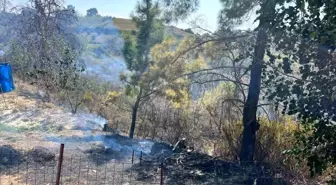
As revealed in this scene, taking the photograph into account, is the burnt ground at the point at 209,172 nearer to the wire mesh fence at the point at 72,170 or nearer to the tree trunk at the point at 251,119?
the wire mesh fence at the point at 72,170

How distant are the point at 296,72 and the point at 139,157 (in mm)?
4409

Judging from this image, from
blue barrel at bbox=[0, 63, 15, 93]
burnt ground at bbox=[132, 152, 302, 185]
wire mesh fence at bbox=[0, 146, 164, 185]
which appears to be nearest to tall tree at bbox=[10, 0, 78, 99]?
A: blue barrel at bbox=[0, 63, 15, 93]

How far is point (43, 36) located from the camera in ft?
28.9

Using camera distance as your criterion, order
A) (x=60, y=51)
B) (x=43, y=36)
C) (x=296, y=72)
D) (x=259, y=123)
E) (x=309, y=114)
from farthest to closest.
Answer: (x=60, y=51), (x=43, y=36), (x=259, y=123), (x=296, y=72), (x=309, y=114)

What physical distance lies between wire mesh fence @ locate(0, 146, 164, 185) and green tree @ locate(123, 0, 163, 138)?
349 centimetres

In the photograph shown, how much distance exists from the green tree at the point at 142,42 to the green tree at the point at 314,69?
7.40 metres

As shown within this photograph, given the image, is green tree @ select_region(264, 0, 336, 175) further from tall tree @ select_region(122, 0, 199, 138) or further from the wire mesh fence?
tall tree @ select_region(122, 0, 199, 138)

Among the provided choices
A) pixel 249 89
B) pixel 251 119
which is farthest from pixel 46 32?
pixel 251 119

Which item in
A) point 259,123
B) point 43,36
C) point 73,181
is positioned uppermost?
point 43,36

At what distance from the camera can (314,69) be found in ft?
12.4

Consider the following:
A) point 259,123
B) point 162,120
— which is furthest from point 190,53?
point 162,120

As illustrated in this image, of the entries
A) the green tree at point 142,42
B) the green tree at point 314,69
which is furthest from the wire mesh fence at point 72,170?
the green tree at point 142,42

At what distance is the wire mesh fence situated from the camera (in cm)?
641

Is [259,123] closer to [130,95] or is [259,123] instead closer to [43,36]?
[130,95]
